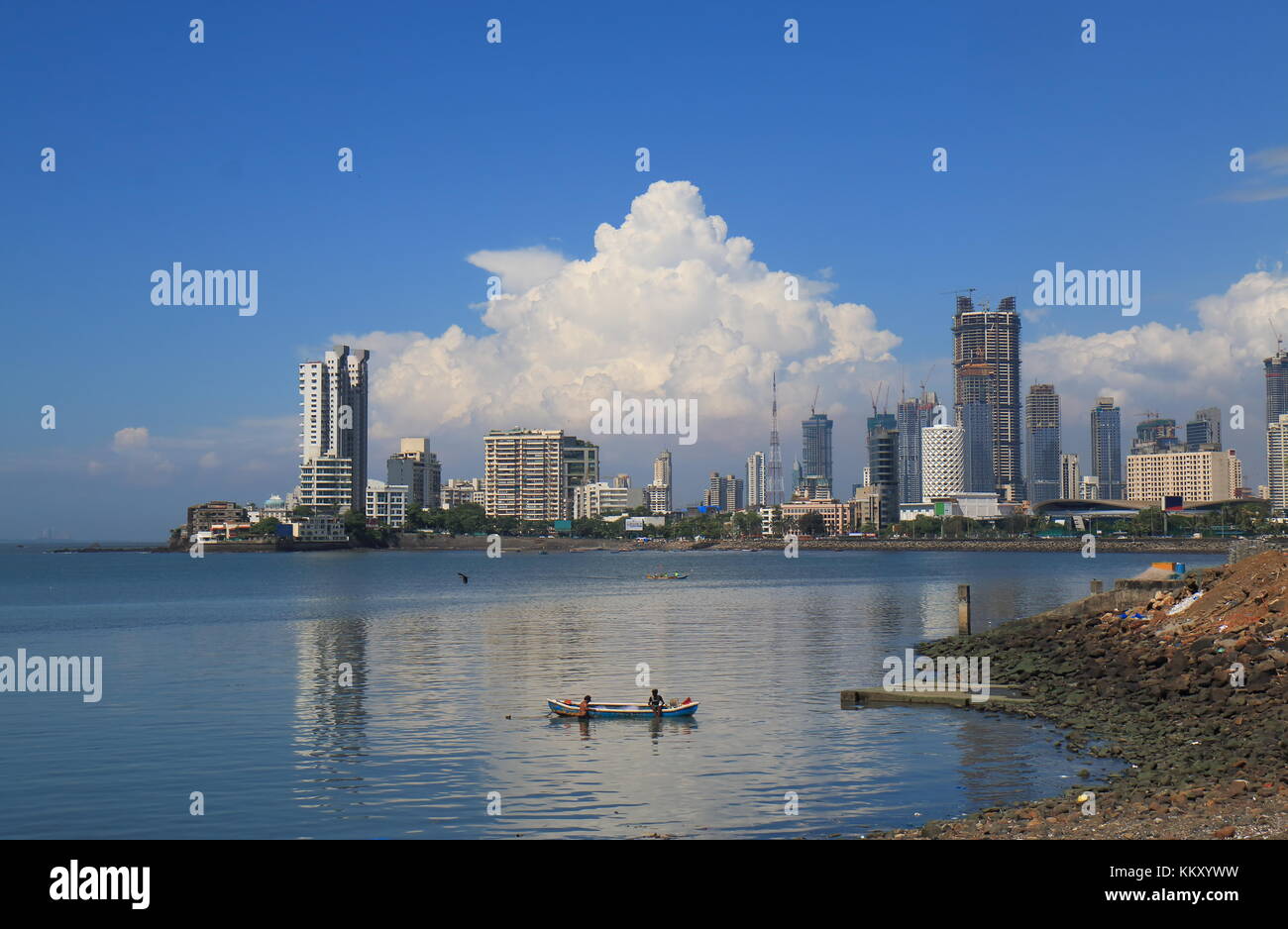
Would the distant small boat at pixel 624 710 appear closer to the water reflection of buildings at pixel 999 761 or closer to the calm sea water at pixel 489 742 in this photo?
the calm sea water at pixel 489 742

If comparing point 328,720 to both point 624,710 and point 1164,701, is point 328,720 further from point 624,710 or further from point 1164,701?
point 1164,701

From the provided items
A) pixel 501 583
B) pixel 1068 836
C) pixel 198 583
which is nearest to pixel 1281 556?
pixel 1068 836

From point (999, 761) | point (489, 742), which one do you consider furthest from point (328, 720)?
point (999, 761)

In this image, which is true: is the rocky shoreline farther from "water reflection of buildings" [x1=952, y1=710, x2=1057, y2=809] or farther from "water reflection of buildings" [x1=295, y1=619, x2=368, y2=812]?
"water reflection of buildings" [x1=295, y1=619, x2=368, y2=812]

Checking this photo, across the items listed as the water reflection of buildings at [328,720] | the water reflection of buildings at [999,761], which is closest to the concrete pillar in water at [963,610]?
the water reflection of buildings at [999,761]

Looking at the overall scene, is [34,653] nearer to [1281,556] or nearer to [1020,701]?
[1020,701]

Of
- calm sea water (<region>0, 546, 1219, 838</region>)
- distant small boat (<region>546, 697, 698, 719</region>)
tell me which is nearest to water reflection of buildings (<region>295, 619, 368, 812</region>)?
calm sea water (<region>0, 546, 1219, 838</region>)
